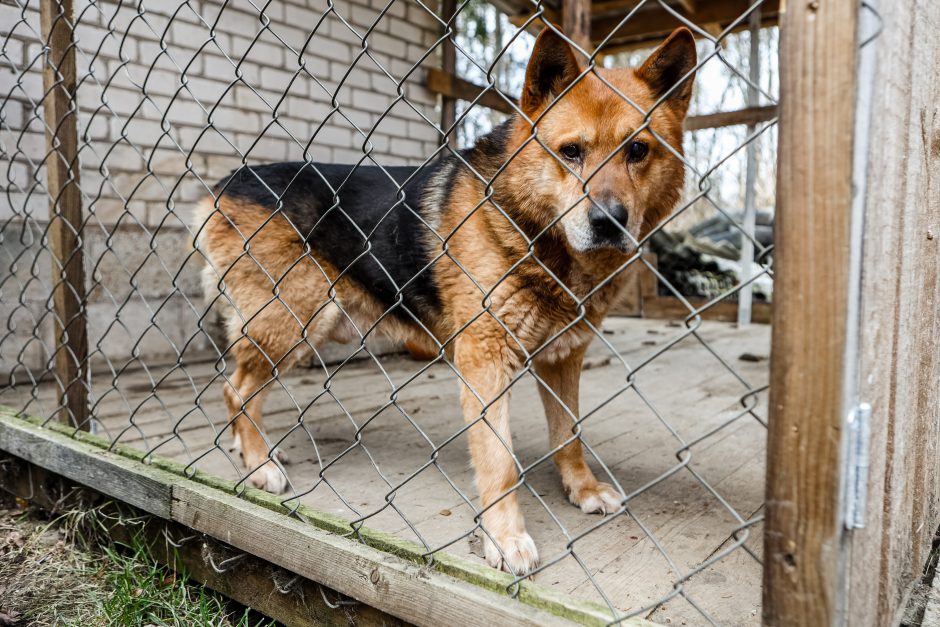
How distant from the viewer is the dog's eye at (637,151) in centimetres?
180

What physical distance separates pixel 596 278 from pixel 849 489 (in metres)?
1.20

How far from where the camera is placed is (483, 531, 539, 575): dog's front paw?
1.74 m

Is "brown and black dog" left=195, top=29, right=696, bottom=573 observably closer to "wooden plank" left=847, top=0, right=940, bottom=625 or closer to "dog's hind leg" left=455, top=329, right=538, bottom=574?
"dog's hind leg" left=455, top=329, right=538, bottom=574

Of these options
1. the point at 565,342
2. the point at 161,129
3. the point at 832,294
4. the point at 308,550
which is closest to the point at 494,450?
the point at 565,342

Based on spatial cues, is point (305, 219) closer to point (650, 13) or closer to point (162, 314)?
point (162, 314)

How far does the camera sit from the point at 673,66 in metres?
1.71

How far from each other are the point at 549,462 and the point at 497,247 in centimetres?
112

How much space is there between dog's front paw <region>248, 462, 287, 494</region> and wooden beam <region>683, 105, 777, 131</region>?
5464mm

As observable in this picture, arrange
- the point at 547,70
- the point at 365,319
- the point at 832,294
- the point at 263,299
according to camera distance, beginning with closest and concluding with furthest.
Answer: the point at 832,294 → the point at 547,70 → the point at 263,299 → the point at 365,319

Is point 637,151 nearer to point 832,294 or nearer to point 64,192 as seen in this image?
point 832,294

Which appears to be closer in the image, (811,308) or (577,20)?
(811,308)

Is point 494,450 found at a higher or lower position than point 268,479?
higher

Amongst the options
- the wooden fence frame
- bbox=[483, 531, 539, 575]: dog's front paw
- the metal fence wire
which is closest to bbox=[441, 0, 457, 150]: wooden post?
the metal fence wire

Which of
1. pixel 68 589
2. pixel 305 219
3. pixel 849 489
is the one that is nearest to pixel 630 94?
pixel 849 489
